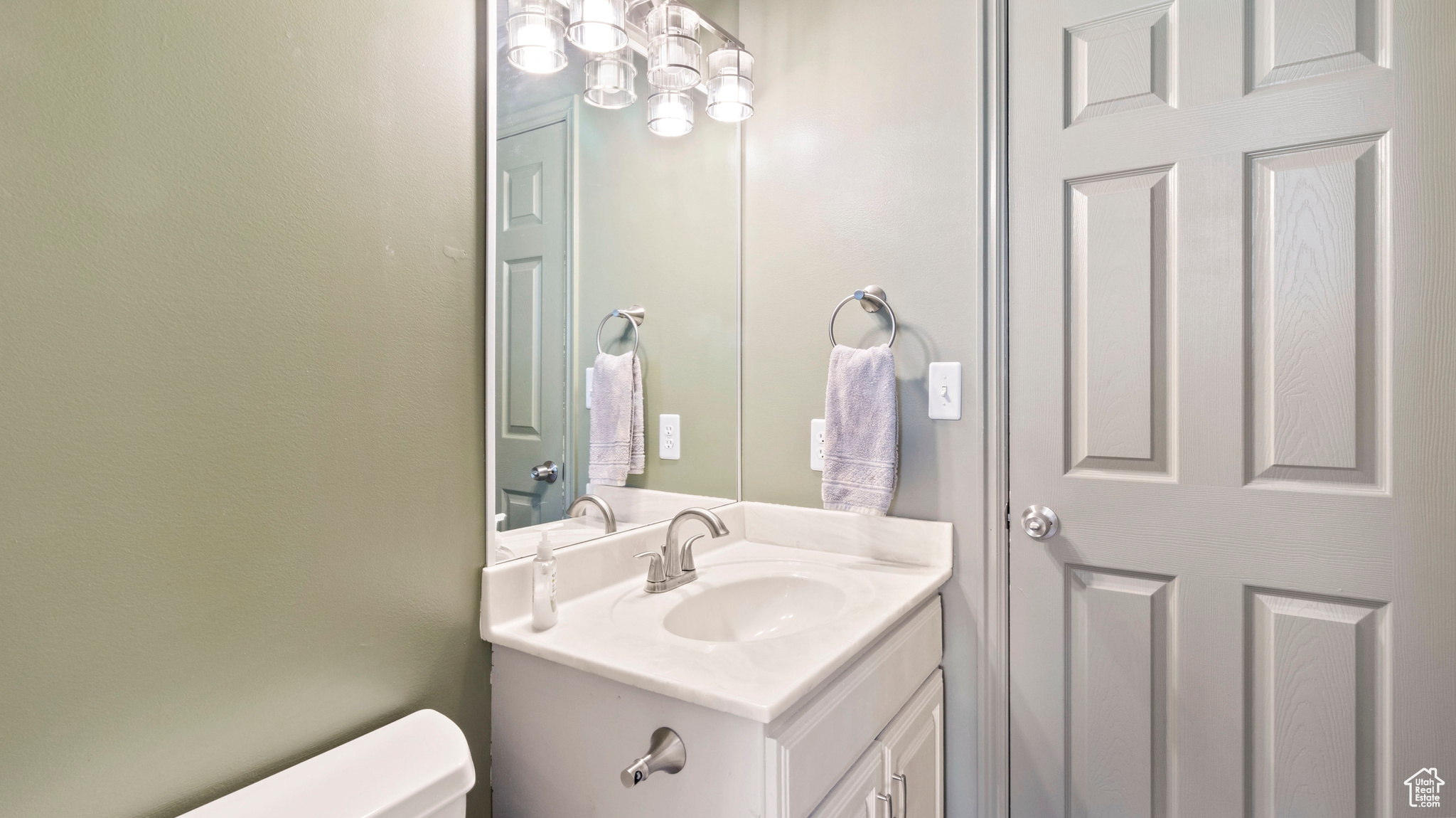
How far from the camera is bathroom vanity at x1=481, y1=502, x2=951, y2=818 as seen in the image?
833 millimetres

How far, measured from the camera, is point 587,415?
4.15 feet

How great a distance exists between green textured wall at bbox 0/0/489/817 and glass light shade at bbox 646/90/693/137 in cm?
48

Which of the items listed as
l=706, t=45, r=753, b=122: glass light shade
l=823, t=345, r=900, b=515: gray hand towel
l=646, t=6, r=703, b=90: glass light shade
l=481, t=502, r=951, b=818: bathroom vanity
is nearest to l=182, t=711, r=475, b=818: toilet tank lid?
l=481, t=502, r=951, b=818: bathroom vanity

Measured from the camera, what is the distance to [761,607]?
4.32ft

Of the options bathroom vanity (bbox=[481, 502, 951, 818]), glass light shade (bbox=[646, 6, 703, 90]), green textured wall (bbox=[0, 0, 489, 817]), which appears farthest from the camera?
glass light shade (bbox=[646, 6, 703, 90])

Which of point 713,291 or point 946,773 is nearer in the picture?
point 946,773

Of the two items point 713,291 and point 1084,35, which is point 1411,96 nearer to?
point 1084,35

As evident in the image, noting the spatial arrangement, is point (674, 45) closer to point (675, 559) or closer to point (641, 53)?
point (641, 53)

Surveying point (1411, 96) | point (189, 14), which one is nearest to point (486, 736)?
point (189, 14)

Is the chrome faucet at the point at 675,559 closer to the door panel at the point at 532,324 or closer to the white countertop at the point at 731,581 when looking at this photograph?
the white countertop at the point at 731,581

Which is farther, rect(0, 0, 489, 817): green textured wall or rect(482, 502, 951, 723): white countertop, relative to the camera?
rect(482, 502, 951, 723): white countertop

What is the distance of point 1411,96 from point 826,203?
969 mm

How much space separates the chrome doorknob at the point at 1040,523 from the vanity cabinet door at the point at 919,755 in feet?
1.13

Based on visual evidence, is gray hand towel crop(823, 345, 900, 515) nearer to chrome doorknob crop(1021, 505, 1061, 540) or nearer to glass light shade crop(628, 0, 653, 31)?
chrome doorknob crop(1021, 505, 1061, 540)
